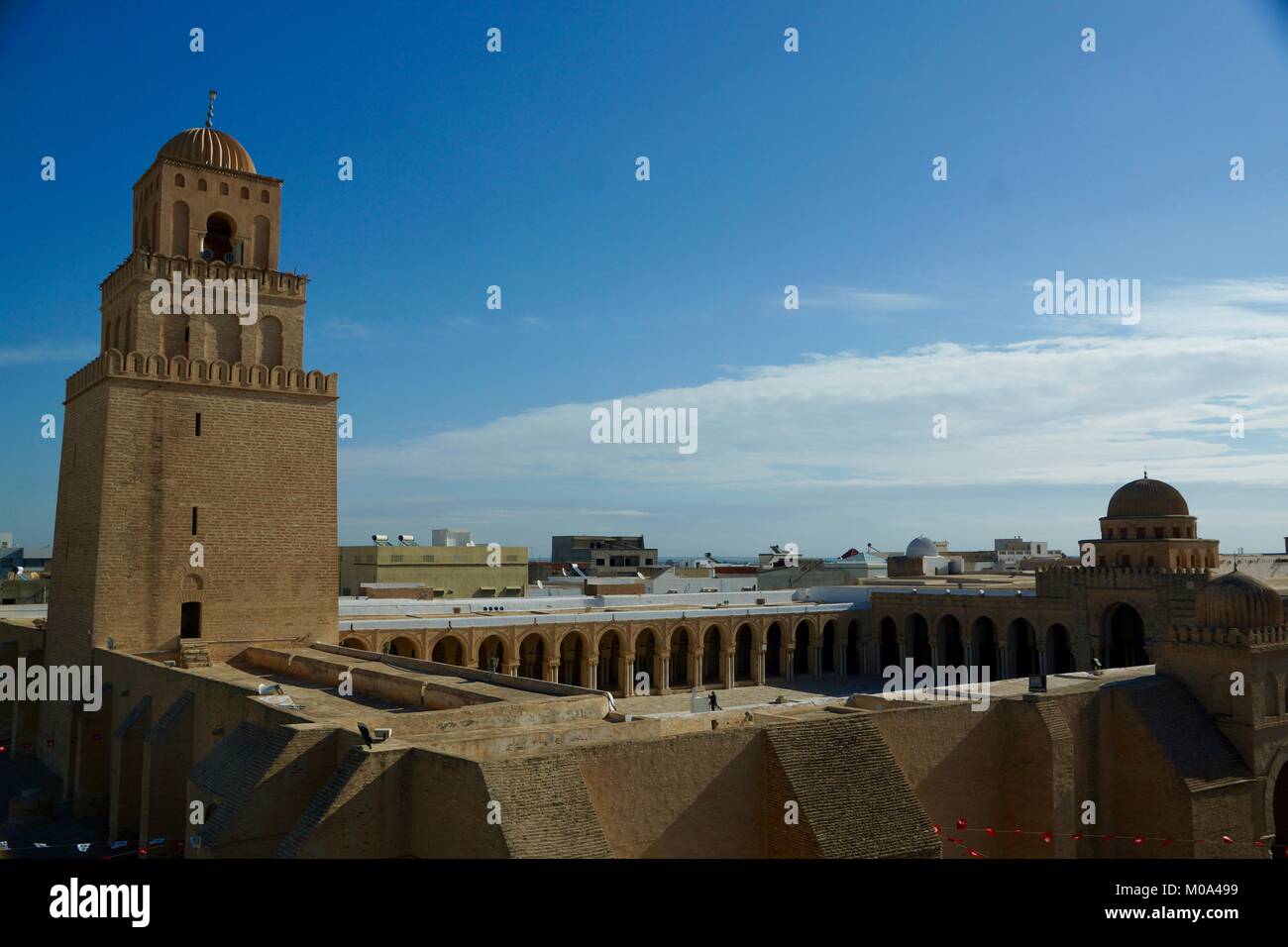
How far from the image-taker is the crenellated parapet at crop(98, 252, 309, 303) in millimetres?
25641

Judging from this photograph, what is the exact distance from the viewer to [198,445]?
82.9ft

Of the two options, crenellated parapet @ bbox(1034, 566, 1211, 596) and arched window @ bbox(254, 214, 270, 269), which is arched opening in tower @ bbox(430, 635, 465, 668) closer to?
arched window @ bbox(254, 214, 270, 269)

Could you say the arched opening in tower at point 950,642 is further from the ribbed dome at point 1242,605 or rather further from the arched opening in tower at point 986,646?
the ribbed dome at point 1242,605

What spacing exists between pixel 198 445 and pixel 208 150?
857 cm

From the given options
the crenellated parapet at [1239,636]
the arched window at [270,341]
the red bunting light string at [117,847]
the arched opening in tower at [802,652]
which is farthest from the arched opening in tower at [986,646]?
the red bunting light string at [117,847]

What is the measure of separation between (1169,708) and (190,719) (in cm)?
2121

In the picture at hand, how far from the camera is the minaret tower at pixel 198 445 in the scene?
24328 mm

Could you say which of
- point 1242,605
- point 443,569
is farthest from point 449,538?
point 1242,605

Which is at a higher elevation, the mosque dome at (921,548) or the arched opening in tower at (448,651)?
the mosque dome at (921,548)

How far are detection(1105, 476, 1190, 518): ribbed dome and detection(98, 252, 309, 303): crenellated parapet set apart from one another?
3201 cm

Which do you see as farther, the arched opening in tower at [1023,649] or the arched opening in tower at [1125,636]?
the arched opening in tower at [1023,649]

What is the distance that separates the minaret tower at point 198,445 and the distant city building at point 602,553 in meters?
54.9

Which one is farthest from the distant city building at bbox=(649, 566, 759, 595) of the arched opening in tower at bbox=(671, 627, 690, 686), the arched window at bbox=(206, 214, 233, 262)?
the arched window at bbox=(206, 214, 233, 262)

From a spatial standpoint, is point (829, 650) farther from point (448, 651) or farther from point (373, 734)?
point (373, 734)
